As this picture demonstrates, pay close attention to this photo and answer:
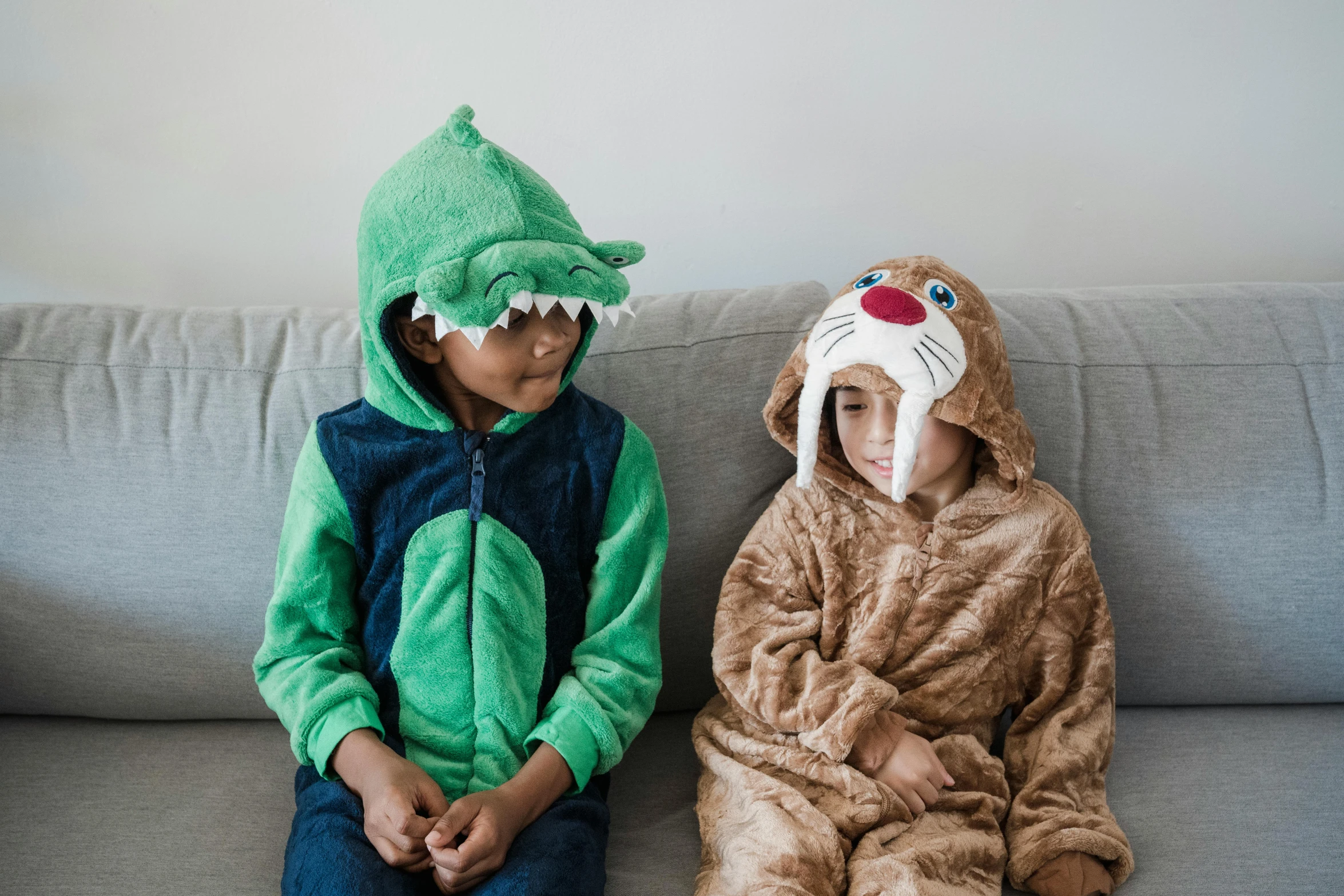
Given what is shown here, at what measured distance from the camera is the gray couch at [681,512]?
1.50 metres

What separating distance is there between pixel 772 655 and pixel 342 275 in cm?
108

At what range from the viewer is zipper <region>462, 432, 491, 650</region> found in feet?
4.28

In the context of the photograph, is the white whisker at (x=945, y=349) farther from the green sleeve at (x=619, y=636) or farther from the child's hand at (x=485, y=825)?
the child's hand at (x=485, y=825)

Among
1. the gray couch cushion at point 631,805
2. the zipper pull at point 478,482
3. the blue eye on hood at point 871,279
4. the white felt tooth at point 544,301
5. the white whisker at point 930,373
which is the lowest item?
the gray couch cushion at point 631,805

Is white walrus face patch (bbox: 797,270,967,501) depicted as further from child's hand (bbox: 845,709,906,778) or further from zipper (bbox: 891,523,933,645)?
child's hand (bbox: 845,709,906,778)

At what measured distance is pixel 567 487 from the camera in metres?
1.36

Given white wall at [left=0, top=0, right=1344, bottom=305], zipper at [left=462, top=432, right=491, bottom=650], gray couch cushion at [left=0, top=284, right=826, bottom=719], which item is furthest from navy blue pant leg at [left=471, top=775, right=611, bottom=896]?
white wall at [left=0, top=0, right=1344, bottom=305]

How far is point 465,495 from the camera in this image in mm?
1319

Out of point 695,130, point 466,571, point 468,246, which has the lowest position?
point 466,571

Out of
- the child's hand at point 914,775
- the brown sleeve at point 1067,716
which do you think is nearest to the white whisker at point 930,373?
the brown sleeve at point 1067,716

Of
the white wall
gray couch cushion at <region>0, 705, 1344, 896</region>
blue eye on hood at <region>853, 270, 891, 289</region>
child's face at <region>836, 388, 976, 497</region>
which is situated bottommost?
gray couch cushion at <region>0, 705, 1344, 896</region>

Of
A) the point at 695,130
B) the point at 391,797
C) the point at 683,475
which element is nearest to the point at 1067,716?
the point at 683,475

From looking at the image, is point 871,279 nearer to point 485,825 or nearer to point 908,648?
point 908,648

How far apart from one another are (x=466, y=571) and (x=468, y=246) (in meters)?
0.43
